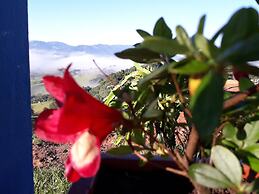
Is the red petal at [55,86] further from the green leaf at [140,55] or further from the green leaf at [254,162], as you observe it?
the green leaf at [254,162]

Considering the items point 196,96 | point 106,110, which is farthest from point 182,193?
point 196,96

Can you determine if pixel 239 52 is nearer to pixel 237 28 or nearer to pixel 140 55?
pixel 237 28

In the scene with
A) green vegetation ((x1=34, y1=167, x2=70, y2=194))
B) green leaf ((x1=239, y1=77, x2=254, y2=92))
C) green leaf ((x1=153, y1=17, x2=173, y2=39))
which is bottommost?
green vegetation ((x1=34, y1=167, x2=70, y2=194))

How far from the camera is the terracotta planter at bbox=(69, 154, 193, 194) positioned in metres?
0.82

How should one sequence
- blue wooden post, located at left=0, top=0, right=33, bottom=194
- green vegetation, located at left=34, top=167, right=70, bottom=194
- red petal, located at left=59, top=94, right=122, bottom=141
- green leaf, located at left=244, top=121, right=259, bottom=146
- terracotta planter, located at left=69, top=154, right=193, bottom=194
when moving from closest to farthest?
red petal, located at left=59, top=94, right=122, bottom=141, green leaf, located at left=244, top=121, right=259, bottom=146, terracotta planter, located at left=69, top=154, right=193, bottom=194, blue wooden post, located at left=0, top=0, right=33, bottom=194, green vegetation, located at left=34, top=167, right=70, bottom=194

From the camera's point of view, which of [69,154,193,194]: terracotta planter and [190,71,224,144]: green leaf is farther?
[69,154,193,194]: terracotta planter

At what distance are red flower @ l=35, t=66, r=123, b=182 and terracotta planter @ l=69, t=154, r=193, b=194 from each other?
0.35 meters

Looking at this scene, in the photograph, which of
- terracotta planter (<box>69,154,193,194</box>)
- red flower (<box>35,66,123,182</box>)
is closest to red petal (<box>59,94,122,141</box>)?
red flower (<box>35,66,123,182</box>)

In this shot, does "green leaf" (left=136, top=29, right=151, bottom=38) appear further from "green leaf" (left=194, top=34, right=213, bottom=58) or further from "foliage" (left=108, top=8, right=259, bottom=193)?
"green leaf" (left=194, top=34, right=213, bottom=58)

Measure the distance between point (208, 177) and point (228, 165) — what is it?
3 centimetres

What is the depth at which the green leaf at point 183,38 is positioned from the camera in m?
0.36

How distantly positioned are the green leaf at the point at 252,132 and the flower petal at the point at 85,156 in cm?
19

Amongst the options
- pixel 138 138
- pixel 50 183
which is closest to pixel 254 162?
pixel 138 138

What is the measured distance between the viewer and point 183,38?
0.37 metres
